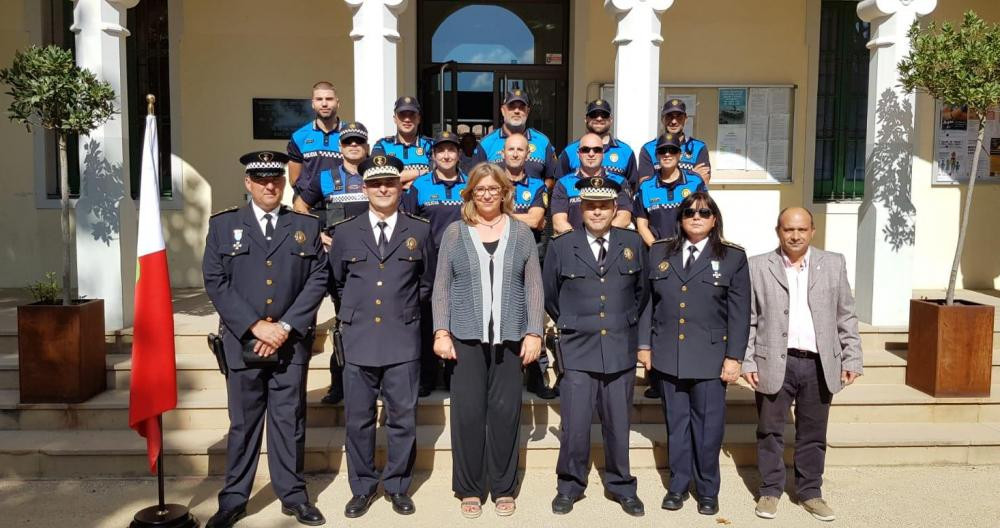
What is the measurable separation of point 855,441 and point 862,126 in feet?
15.7

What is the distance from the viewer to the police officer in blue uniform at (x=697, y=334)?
172 inches

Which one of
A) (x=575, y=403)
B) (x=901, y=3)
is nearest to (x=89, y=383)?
(x=575, y=403)

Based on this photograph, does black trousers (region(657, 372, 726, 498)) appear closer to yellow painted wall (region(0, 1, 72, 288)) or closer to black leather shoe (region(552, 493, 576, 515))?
black leather shoe (region(552, 493, 576, 515))

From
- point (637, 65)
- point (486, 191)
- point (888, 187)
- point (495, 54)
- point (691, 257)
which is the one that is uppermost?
point (495, 54)

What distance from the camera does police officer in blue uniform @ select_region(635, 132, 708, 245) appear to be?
5.46 metres

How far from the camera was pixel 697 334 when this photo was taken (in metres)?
4.38

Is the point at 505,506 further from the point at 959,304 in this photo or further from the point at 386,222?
the point at 959,304

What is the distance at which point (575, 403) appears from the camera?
14.6 feet

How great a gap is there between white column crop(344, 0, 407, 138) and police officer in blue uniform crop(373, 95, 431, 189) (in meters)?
0.58

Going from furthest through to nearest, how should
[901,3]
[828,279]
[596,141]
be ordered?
[901,3] → [596,141] → [828,279]

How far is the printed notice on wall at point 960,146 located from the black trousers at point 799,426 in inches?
220

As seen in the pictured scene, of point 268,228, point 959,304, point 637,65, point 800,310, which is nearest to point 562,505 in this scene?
point 800,310

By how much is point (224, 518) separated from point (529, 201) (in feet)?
8.89

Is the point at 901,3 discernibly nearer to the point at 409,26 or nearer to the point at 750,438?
the point at 750,438
